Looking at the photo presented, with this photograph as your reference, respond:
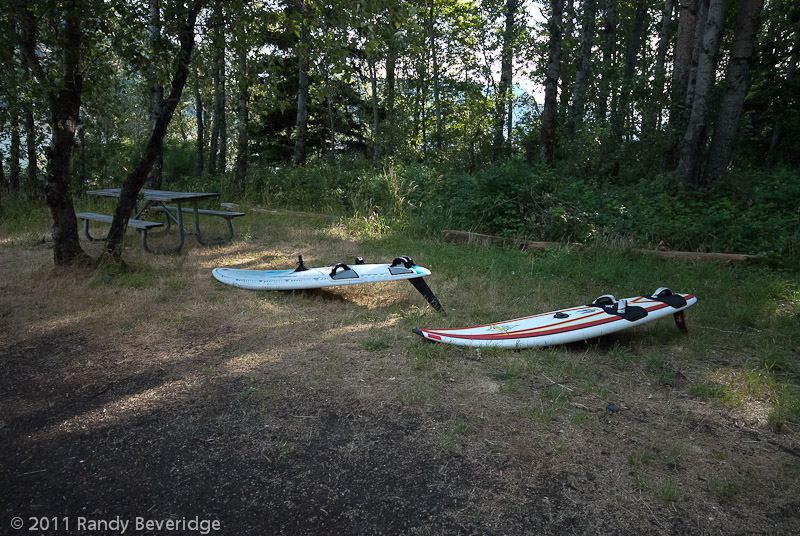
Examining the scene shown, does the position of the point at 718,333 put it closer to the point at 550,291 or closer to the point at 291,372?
the point at 550,291

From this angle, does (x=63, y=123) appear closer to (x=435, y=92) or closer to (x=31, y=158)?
(x=31, y=158)

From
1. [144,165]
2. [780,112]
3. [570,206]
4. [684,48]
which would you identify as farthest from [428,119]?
[144,165]

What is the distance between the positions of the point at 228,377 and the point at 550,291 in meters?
3.24

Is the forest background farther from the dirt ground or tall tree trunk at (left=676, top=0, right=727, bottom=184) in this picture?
the dirt ground

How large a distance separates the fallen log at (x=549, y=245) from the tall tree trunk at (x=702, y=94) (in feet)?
10.2

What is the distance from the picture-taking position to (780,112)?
52.2ft

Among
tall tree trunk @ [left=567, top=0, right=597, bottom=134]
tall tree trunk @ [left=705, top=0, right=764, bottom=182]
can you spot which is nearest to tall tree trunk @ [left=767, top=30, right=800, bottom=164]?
tall tree trunk @ [left=567, top=0, right=597, bottom=134]

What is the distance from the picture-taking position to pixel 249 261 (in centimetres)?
649

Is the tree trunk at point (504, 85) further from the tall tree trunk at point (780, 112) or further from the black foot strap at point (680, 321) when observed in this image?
the black foot strap at point (680, 321)

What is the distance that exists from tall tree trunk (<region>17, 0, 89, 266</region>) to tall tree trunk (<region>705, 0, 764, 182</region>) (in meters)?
9.48

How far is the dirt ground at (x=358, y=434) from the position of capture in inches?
82.2

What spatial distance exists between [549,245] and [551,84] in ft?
16.9

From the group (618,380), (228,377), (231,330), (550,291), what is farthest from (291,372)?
(550,291)

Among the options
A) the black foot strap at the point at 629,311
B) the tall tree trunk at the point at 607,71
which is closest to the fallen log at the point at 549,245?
the black foot strap at the point at 629,311
